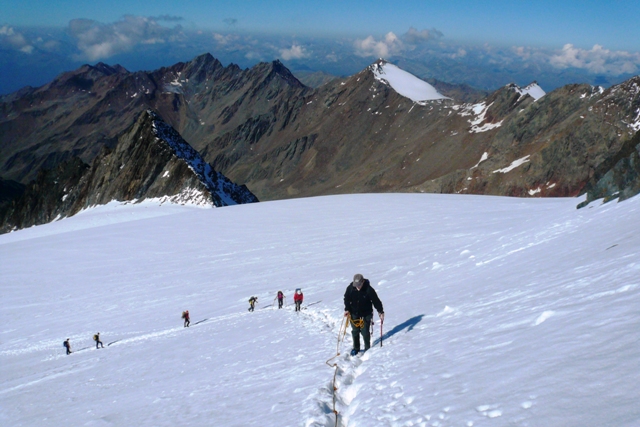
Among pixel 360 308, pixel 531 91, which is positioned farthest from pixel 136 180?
pixel 531 91

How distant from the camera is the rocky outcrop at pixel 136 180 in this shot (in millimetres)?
74250

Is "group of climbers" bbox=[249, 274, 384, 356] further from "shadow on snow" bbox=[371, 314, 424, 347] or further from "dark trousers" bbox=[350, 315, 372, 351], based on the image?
"shadow on snow" bbox=[371, 314, 424, 347]

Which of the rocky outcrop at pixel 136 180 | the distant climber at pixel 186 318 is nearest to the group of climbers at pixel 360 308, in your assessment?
the distant climber at pixel 186 318

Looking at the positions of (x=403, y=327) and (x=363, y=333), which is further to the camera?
(x=403, y=327)

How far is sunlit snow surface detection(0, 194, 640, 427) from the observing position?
613cm

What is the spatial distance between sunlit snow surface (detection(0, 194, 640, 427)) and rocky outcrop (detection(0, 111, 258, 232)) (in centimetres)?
4428

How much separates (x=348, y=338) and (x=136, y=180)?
248ft

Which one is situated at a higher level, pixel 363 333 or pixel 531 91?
pixel 531 91

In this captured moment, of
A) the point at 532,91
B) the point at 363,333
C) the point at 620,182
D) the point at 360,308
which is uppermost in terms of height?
the point at 532,91

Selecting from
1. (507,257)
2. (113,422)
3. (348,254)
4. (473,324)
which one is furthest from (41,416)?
(348,254)

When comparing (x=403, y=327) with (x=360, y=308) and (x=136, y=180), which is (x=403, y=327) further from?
(x=136, y=180)

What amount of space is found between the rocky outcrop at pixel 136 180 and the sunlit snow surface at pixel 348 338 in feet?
145

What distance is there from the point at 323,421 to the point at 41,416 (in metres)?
7.11

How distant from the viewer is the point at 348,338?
1135 cm
